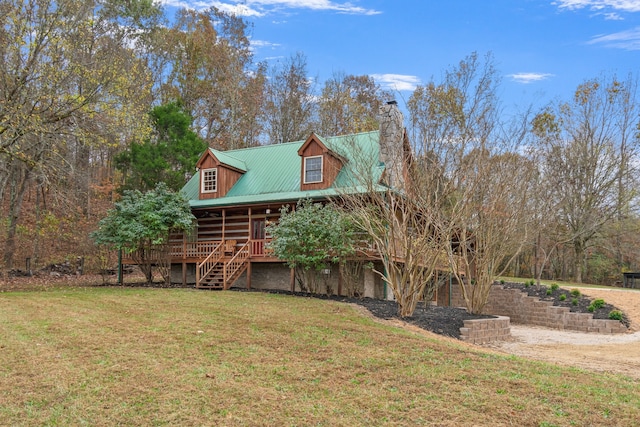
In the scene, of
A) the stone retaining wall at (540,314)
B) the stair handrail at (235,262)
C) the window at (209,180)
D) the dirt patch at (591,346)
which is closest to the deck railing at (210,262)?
the stair handrail at (235,262)

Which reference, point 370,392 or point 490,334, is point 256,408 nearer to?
point 370,392

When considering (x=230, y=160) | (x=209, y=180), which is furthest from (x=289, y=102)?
(x=209, y=180)

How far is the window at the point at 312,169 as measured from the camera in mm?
20797

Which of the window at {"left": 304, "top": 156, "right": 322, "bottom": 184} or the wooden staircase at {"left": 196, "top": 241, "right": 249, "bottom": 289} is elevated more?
the window at {"left": 304, "top": 156, "right": 322, "bottom": 184}

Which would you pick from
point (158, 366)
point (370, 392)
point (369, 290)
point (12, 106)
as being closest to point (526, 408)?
point (370, 392)

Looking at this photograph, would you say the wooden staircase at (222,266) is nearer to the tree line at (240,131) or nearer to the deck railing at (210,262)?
the deck railing at (210,262)

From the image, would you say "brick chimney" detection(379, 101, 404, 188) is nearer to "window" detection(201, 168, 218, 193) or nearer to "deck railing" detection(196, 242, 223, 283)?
"deck railing" detection(196, 242, 223, 283)

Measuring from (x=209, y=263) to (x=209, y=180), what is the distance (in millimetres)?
4561

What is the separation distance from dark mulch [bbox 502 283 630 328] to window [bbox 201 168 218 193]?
14.9m

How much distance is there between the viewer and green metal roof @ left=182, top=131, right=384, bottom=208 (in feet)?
65.6

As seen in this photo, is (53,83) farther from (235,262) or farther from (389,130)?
(389,130)

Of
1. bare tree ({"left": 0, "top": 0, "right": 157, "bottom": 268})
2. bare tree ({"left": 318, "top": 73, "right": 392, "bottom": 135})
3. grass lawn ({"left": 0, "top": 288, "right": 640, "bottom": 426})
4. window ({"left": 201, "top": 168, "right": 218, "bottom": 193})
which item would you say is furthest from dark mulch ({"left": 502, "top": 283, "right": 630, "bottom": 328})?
bare tree ({"left": 0, "top": 0, "right": 157, "bottom": 268})

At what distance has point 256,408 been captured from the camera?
594cm

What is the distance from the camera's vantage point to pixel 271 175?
75.1 feet
